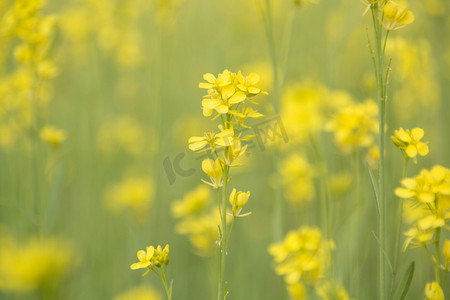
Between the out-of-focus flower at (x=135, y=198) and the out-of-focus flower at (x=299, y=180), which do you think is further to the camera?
the out-of-focus flower at (x=135, y=198)

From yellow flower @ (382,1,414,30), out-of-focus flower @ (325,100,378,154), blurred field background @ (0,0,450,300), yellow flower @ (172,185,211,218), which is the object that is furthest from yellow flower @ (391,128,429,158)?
yellow flower @ (172,185,211,218)

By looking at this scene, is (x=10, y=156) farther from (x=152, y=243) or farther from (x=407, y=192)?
(x=407, y=192)

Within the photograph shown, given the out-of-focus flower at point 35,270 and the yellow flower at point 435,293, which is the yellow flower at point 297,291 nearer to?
the yellow flower at point 435,293

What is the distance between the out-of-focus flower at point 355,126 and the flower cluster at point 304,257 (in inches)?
15.7

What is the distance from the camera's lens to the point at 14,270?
3.84ft

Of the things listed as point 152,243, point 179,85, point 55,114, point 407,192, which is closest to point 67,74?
point 55,114

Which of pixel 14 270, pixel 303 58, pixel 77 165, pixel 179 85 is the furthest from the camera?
pixel 303 58

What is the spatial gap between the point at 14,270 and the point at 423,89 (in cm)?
192

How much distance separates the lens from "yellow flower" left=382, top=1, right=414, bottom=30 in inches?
→ 33.9

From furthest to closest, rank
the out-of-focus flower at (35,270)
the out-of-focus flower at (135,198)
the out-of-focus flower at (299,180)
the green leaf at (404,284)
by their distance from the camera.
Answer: the out-of-focus flower at (135,198) < the out-of-focus flower at (299,180) < the out-of-focus flower at (35,270) < the green leaf at (404,284)

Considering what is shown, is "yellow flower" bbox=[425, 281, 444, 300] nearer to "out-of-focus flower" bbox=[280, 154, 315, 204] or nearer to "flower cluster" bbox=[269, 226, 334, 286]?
"flower cluster" bbox=[269, 226, 334, 286]

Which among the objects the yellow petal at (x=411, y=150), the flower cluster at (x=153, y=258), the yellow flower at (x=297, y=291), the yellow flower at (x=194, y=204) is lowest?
the yellow flower at (x=297, y=291)

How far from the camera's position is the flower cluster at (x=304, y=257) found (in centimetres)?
115

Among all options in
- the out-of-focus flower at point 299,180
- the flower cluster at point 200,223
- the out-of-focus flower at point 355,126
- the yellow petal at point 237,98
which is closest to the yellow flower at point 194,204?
the flower cluster at point 200,223
